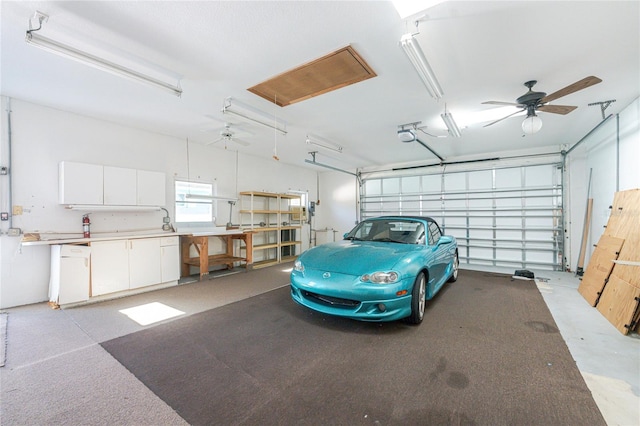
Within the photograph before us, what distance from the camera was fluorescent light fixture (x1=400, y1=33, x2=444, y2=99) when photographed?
2.10m

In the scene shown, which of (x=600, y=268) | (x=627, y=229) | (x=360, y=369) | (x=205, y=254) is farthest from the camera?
(x=205, y=254)

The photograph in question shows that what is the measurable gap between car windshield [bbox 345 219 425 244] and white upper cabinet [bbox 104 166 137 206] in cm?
386

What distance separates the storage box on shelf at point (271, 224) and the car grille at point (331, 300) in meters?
3.64

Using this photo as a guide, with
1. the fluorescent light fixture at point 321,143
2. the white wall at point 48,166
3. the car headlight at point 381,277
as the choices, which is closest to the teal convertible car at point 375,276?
the car headlight at point 381,277

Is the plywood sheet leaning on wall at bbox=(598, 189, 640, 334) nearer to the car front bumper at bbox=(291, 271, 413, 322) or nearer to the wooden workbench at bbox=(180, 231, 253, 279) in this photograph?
the car front bumper at bbox=(291, 271, 413, 322)

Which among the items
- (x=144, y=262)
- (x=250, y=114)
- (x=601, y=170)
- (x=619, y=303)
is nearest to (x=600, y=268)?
(x=619, y=303)

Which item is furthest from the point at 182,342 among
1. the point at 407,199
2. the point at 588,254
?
the point at 588,254

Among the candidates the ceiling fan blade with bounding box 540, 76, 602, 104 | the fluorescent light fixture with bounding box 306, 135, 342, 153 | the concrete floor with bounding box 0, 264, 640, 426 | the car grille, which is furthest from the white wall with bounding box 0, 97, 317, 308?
the ceiling fan blade with bounding box 540, 76, 602, 104

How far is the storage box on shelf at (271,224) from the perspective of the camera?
691cm

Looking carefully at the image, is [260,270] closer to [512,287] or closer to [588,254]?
[512,287]

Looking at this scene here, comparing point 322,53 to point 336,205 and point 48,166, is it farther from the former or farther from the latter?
point 336,205

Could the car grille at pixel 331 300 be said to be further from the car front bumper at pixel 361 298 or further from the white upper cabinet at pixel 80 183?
the white upper cabinet at pixel 80 183

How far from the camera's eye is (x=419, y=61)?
241cm

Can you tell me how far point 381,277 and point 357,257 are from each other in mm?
461
